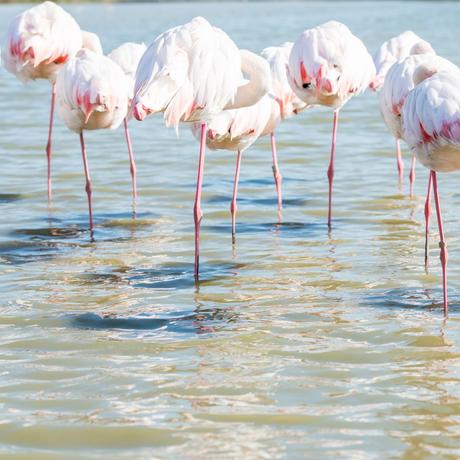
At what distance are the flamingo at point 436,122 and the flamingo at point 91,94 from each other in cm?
257

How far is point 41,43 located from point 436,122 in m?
4.12

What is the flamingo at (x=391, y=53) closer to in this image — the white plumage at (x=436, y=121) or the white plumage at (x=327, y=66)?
the white plumage at (x=327, y=66)

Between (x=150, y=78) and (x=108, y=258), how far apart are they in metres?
1.44

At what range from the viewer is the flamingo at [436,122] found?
505 centimetres

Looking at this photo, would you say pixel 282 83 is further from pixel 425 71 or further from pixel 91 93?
pixel 425 71

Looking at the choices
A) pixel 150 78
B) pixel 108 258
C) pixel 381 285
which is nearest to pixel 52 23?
pixel 108 258

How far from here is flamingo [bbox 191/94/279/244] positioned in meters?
6.68

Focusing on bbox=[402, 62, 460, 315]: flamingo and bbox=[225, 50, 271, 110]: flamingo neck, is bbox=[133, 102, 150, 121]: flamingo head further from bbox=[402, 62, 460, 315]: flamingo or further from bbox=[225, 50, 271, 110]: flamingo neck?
bbox=[402, 62, 460, 315]: flamingo

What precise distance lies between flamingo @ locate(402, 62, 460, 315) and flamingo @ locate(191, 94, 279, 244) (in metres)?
1.46

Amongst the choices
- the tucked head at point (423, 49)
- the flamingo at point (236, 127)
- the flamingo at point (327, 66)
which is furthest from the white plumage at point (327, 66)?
the tucked head at point (423, 49)

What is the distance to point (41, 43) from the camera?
8.39 m

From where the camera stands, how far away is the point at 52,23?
8.55 m

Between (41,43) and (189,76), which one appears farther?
(41,43)

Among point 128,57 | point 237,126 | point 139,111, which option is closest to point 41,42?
point 128,57
